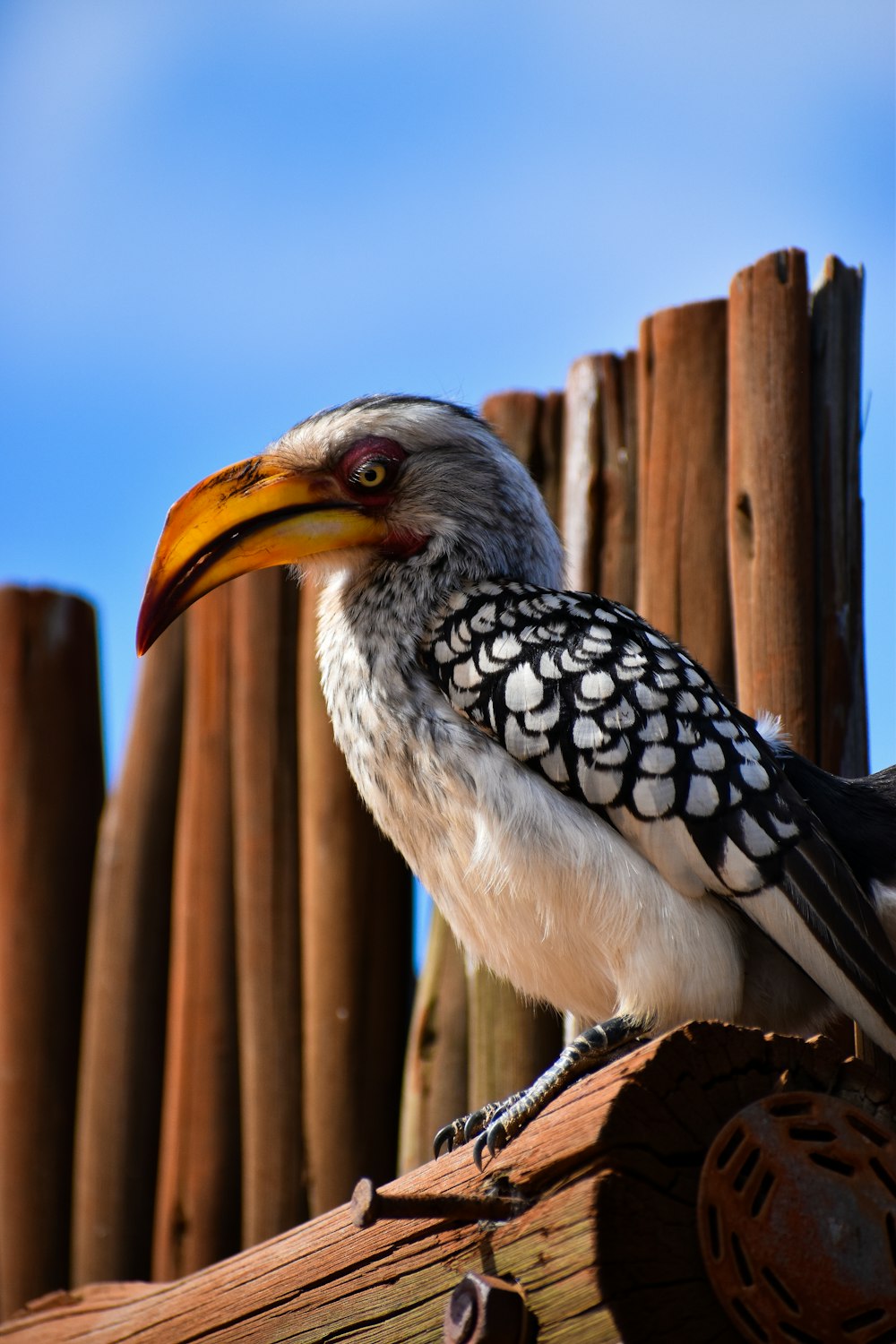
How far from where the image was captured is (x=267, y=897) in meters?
3.95

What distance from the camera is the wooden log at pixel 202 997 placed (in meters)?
3.80

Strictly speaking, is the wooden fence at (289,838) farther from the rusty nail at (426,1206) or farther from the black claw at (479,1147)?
the rusty nail at (426,1206)

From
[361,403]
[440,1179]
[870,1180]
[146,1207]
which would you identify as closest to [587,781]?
[440,1179]

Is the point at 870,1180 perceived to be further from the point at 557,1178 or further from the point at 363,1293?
the point at 363,1293

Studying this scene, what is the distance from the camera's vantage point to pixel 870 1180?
1784mm

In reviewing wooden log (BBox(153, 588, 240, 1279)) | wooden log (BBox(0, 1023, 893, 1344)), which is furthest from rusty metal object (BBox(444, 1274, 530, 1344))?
wooden log (BBox(153, 588, 240, 1279))

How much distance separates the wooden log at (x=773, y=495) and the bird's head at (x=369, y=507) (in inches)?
17.9

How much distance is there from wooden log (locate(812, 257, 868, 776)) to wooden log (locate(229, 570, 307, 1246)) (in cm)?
162

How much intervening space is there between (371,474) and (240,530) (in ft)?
1.11

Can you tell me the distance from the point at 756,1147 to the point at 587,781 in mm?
858

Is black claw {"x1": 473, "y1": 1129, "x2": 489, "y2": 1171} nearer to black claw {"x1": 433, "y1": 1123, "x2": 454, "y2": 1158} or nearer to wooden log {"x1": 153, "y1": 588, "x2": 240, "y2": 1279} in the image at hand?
black claw {"x1": 433, "y1": 1123, "x2": 454, "y2": 1158}

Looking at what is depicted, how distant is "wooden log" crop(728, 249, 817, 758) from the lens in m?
3.11

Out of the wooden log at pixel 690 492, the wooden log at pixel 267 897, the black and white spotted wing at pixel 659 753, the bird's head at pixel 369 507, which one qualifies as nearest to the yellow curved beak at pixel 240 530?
the bird's head at pixel 369 507

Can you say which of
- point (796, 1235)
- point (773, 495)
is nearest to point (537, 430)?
point (773, 495)
